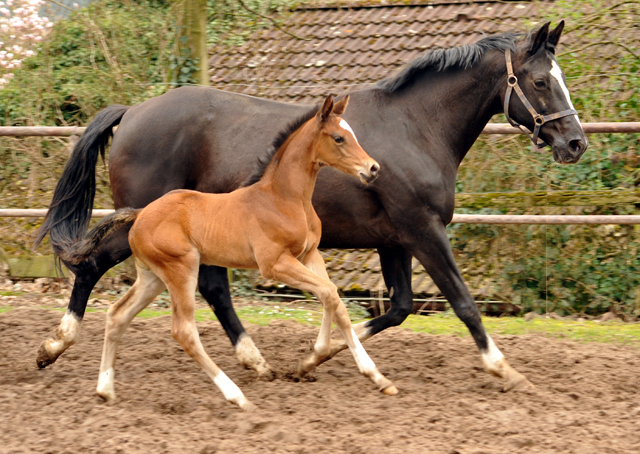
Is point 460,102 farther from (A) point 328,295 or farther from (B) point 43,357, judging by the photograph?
(B) point 43,357

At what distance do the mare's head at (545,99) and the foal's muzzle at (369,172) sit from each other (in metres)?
1.07

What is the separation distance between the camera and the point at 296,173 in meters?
3.67

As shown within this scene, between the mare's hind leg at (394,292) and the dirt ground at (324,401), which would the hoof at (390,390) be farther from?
the mare's hind leg at (394,292)

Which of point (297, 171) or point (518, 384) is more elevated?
point (297, 171)

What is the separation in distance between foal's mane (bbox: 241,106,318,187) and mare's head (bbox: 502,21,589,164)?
1172 millimetres

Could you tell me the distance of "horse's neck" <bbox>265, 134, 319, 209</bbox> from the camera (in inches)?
144

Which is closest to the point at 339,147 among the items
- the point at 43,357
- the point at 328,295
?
the point at 328,295

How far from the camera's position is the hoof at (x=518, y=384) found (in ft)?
12.4

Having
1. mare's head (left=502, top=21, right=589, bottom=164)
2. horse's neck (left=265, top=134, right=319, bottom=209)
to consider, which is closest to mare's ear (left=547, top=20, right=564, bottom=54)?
mare's head (left=502, top=21, right=589, bottom=164)

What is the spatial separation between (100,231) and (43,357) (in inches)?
35.3

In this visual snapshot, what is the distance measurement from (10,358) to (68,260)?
0.84 meters

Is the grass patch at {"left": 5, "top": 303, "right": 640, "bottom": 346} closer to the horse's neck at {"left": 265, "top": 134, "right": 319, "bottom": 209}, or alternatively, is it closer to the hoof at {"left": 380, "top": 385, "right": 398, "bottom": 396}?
the hoof at {"left": 380, "top": 385, "right": 398, "bottom": 396}

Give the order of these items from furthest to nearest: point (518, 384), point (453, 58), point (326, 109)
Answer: point (453, 58)
point (518, 384)
point (326, 109)

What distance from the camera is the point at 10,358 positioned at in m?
4.38
